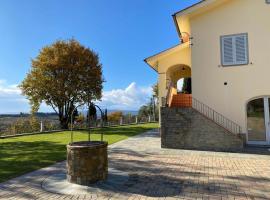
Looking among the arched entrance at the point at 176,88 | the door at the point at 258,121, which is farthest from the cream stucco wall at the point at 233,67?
the arched entrance at the point at 176,88

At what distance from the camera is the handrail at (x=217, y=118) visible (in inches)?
552

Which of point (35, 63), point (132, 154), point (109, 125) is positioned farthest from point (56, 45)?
point (132, 154)

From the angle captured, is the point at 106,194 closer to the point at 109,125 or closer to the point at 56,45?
the point at 56,45

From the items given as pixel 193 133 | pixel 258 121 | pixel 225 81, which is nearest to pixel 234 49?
pixel 225 81

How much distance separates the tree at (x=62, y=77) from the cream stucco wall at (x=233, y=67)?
13952 millimetres

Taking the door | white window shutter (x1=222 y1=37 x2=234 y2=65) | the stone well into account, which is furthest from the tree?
the stone well

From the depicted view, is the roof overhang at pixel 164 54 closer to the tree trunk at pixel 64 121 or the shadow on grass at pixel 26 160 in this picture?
the shadow on grass at pixel 26 160

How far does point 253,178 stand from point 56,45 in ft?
76.3

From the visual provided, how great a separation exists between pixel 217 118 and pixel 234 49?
12.3ft

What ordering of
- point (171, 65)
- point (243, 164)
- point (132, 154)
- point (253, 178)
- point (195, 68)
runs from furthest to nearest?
point (171, 65), point (195, 68), point (132, 154), point (243, 164), point (253, 178)

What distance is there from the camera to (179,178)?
7.88 m

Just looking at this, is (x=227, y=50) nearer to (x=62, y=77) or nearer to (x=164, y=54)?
(x=164, y=54)

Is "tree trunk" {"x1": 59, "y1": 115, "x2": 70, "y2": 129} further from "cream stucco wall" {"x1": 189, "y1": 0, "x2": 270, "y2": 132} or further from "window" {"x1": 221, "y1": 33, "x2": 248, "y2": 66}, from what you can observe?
"window" {"x1": 221, "y1": 33, "x2": 248, "y2": 66}

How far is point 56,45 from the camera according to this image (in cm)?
2669
